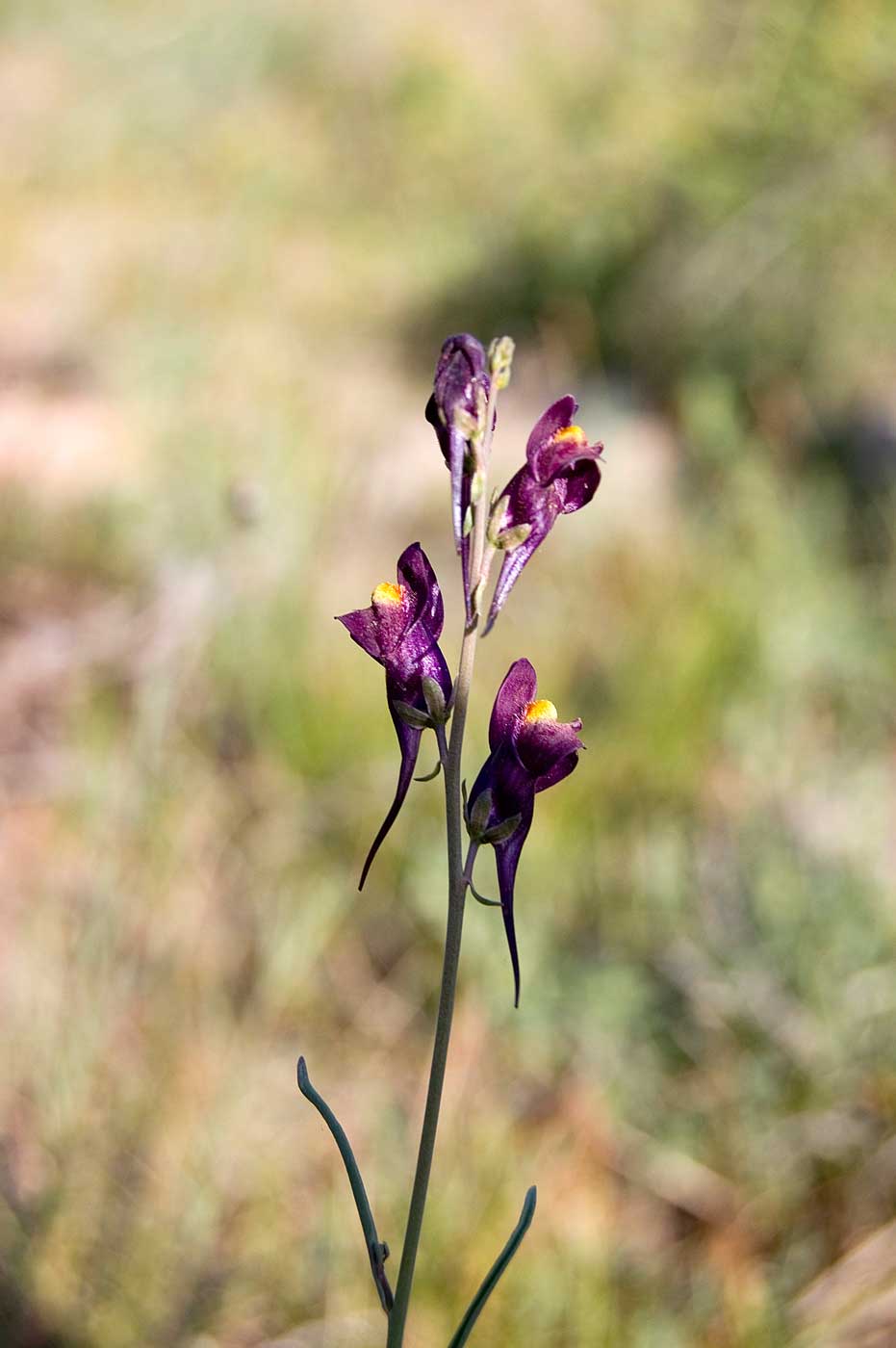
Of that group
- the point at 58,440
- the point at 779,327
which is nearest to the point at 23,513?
the point at 58,440

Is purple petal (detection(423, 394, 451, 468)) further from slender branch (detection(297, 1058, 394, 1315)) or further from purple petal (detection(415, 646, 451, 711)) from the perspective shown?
→ slender branch (detection(297, 1058, 394, 1315))

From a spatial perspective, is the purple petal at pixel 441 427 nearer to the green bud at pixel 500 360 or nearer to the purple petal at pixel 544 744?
the green bud at pixel 500 360

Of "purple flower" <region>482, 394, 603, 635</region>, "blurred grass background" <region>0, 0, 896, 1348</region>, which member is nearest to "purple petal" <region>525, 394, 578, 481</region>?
"purple flower" <region>482, 394, 603, 635</region>

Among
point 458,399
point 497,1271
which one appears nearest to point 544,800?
point 497,1271

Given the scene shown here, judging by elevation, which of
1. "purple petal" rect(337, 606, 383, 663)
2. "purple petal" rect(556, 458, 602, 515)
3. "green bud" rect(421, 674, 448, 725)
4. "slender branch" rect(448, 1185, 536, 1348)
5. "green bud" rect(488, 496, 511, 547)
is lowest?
"slender branch" rect(448, 1185, 536, 1348)

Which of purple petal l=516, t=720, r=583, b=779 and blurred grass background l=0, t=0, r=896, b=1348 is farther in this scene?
blurred grass background l=0, t=0, r=896, b=1348

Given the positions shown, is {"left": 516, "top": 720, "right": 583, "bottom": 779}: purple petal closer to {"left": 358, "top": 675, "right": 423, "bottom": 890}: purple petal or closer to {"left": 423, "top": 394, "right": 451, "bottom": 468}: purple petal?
{"left": 358, "top": 675, "right": 423, "bottom": 890}: purple petal

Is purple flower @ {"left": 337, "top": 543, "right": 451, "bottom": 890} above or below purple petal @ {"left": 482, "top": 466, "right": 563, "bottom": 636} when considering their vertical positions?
below

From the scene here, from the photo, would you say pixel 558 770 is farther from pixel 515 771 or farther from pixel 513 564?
pixel 513 564

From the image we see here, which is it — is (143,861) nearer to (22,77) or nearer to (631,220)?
(631,220)
